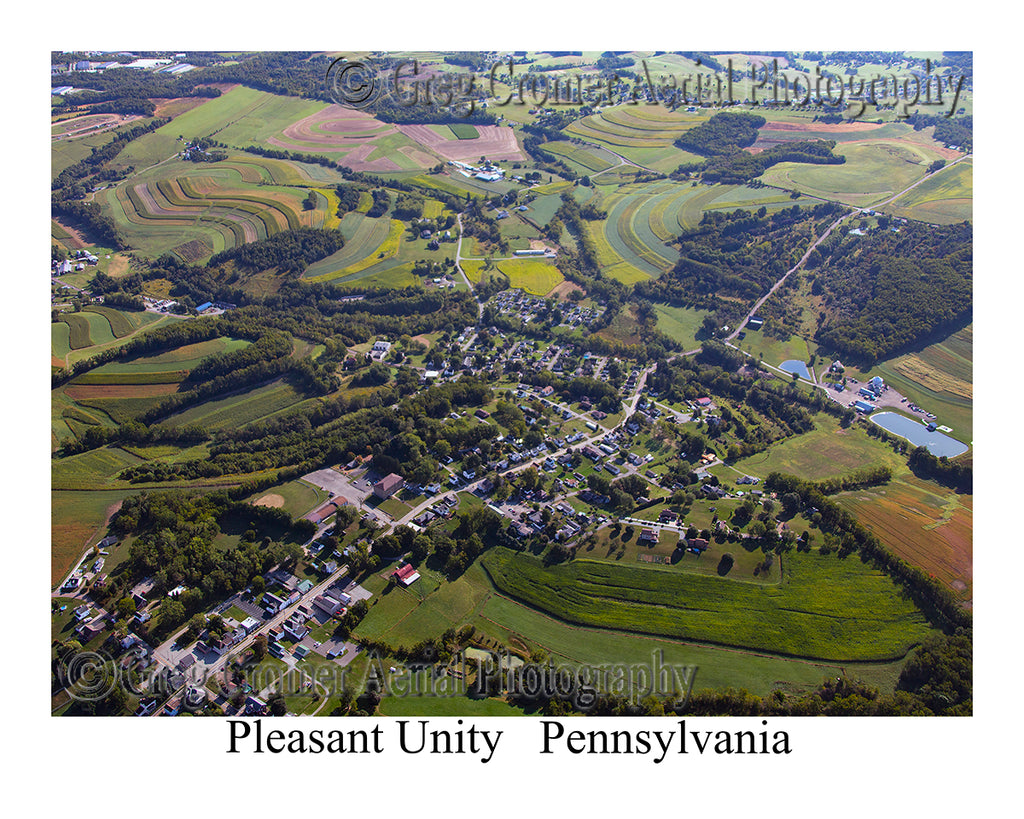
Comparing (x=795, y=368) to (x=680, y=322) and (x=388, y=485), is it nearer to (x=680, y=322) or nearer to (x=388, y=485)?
(x=680, y=322)

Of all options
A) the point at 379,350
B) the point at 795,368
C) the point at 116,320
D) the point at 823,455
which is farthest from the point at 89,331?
the point at 795,368

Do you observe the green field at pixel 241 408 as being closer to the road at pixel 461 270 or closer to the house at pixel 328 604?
the house at pixel 328 604

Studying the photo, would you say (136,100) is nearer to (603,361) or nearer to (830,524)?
(603,361)

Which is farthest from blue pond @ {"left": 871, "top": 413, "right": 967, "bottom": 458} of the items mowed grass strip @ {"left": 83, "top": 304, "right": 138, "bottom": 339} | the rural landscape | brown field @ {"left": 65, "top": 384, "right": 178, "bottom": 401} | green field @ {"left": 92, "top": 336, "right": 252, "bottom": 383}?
mowed grass strip @ {"left": 83, "top": 304, "right": 138, "bottom": 339}

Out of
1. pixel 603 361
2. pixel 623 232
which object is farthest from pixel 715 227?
pixel 603 361

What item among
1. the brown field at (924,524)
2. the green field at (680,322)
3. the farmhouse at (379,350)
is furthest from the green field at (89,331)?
the brown field at (924,524)

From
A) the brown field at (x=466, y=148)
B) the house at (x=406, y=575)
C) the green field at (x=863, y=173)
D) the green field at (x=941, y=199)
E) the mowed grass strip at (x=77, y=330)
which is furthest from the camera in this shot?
the brown field at (x=466, y=148)
